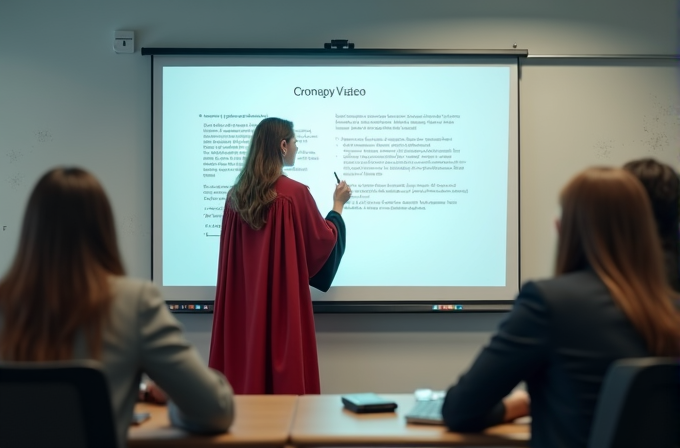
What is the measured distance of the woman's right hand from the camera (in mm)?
3513

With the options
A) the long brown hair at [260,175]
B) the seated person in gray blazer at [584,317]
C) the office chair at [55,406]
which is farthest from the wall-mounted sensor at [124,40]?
the seated person in gray blazer at [584,317]

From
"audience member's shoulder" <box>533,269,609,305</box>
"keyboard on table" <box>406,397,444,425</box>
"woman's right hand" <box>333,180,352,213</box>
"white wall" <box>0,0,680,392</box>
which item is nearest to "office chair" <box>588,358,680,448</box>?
"audience member's shoulder" <box>533,269,609,305</box>

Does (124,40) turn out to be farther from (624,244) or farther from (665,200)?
(624,244)

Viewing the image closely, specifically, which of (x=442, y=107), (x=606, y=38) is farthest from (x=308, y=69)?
(x=606, y=38)

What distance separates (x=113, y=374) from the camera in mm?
1443

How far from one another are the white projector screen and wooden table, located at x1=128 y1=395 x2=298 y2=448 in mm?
1846

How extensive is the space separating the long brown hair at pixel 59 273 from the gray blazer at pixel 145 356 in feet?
0.11

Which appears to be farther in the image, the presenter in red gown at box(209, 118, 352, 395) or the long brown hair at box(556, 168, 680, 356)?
the presenter in red gown at box(209, 118, 352, 395)

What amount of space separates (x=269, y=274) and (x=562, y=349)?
1.85m

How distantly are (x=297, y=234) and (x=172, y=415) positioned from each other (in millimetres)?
1550

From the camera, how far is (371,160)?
373 cm

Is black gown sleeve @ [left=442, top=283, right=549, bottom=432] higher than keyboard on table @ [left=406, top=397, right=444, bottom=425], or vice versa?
black gown sleeve @ [left=442, top=283, right=549, bottom=432]

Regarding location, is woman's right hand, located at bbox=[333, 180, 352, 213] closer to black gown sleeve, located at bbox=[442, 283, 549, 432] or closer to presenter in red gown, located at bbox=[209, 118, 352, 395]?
presenter in red gown, located at bbox=[209, 118, 352, 395]

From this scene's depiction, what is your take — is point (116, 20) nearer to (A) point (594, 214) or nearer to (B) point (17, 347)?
(B) point (17, 347)
